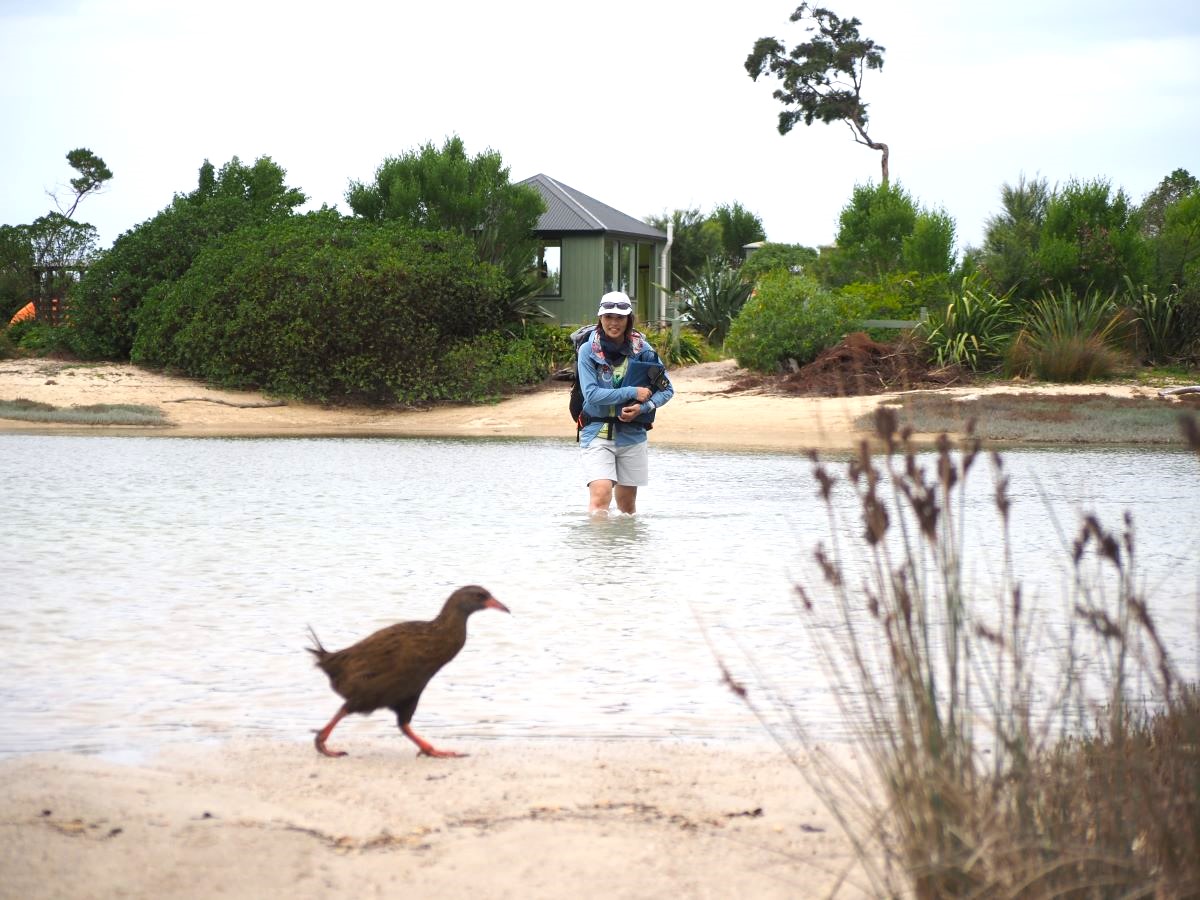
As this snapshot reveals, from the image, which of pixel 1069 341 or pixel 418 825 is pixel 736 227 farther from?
pixel 418 825

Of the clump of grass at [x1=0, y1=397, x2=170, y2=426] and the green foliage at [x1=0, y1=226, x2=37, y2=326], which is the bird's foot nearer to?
the clump of grass at [x1=0, y1=397, x2=170, y2=426]

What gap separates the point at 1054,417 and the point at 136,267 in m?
17.8

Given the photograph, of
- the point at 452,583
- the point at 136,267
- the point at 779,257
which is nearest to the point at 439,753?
the point at 452,583

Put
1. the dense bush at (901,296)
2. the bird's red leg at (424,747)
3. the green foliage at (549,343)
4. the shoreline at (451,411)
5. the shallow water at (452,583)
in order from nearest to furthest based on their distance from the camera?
1. the bird's red leg at (424,747)
2. the shallow water at (452,583)
3. the shoreline at (451,411)
4. the dense bush at (901,296)
5. the green foliage at (549,343)

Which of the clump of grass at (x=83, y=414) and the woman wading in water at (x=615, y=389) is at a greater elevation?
the woman wading in water at (x=615, y=389)

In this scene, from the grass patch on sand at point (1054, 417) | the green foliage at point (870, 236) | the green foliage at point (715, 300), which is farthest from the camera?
the green foliage at point (870, 236)

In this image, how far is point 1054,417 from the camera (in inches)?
842

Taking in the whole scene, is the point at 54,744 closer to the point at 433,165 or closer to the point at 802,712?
the point at 802,712

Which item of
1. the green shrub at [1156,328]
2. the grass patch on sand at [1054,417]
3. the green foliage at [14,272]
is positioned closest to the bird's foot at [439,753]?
the grass patch on sand at [1054,417]

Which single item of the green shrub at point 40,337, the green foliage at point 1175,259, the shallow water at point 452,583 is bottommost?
the shallow water at point 452,583

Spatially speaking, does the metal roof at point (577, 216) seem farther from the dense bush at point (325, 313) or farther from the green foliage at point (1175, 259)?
the green foliage at point (1175, 259)

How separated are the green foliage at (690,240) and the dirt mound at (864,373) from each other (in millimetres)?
28261

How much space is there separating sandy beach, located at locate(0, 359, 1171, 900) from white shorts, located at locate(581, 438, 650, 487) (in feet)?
19.2

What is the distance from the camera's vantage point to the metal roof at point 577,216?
120 feet
